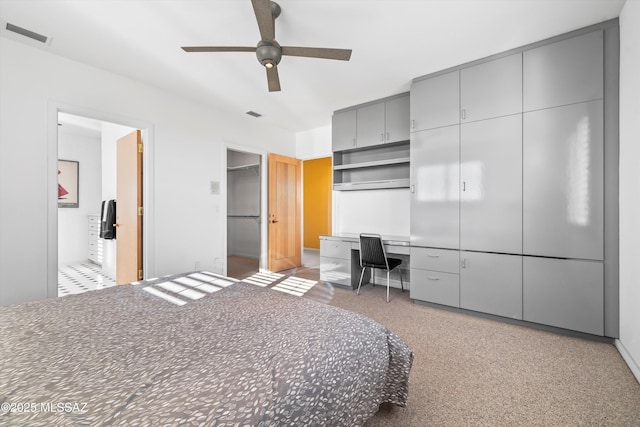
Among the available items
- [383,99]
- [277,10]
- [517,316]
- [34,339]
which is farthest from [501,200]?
[34,339]

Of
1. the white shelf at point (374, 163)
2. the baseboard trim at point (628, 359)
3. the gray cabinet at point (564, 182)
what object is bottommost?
the baseboard trim at point (628, 359)

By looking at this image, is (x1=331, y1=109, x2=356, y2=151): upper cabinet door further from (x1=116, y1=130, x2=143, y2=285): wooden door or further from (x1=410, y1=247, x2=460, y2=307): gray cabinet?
(x1=116, y1=130, x2=143, y2=285): wooden door

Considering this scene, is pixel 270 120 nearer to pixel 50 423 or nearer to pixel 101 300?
pixel 101 300

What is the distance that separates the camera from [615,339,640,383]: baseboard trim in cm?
180

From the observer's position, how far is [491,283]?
2746 mm

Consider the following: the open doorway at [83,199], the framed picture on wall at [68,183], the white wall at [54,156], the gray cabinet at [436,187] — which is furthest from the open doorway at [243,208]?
the gray cabinet at [436,187]

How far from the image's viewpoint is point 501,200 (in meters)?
2.69

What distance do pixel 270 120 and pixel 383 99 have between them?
195cm

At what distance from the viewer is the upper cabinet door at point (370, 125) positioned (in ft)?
12.6

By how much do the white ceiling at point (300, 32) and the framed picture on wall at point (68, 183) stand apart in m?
3.78

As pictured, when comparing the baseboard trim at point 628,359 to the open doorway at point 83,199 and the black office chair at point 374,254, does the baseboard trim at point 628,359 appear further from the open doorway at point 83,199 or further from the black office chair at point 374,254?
the open doorway at point 83,199

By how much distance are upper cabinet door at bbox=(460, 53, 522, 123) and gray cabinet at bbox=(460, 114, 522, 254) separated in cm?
9

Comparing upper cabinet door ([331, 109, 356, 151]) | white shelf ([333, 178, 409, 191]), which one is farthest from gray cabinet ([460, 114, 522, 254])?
upper cabinet door ([331, 109, 356, 151])

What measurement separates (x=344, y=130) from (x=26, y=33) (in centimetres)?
350
